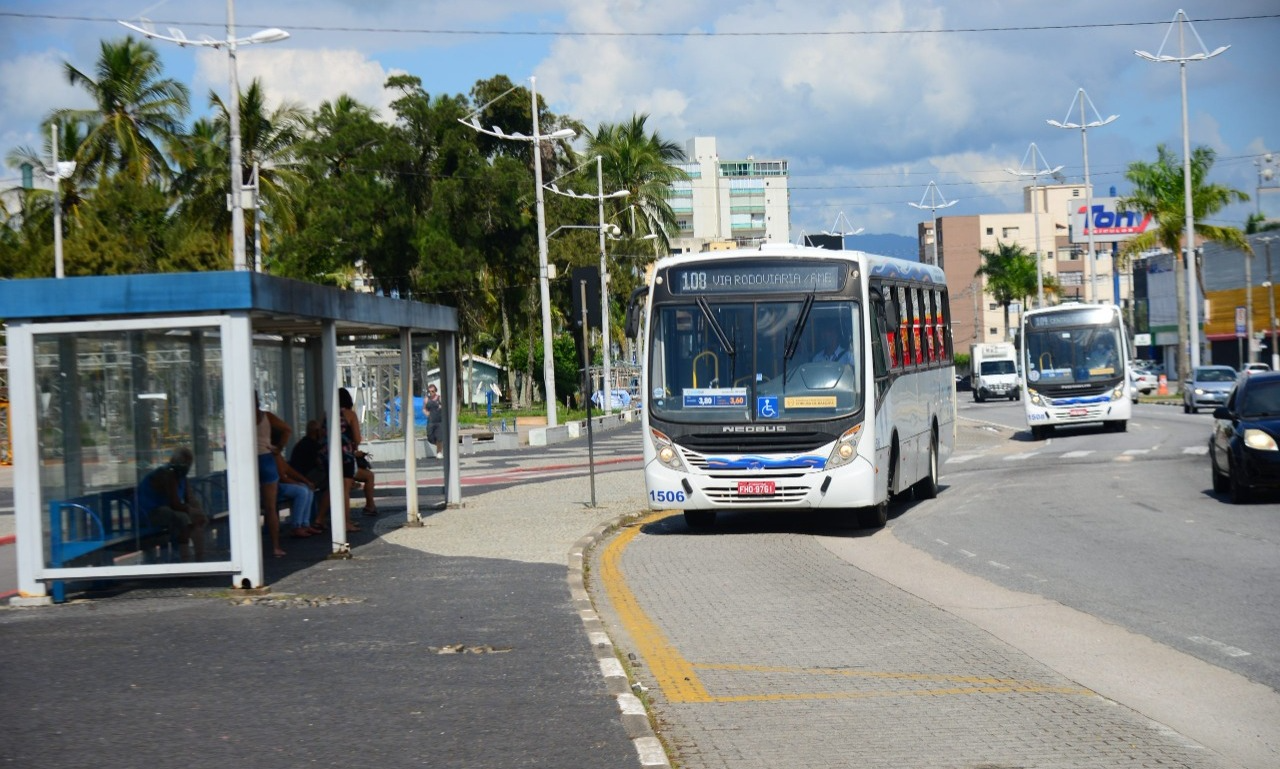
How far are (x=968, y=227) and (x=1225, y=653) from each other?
505 feet

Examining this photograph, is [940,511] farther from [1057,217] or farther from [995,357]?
[1057,217]

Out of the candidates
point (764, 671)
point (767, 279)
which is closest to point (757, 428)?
point (767, 279)

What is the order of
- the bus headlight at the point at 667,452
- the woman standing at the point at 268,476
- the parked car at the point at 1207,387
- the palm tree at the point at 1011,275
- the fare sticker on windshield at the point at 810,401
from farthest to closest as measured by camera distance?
the palm tree at the point at 1011,275
the parked car at the point at 1207,387
the bus headlight at the point at 667,452
the fare sticker on windshield at the point at 810,401
the woman standing at the point at 268,476

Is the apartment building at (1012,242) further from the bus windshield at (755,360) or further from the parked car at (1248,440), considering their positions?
the bus windshield at (755,360)

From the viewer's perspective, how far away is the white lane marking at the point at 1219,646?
9070mm

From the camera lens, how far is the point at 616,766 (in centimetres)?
638

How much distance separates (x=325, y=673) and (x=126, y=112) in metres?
49.1

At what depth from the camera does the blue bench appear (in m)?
12.2

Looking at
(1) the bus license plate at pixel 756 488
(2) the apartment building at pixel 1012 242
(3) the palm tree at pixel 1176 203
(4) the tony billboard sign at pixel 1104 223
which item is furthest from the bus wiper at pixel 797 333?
(2) the apartment building at pixel 1012 242

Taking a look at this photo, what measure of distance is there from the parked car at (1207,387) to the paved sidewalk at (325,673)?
4157 centimetres

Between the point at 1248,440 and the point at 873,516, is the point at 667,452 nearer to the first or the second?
the point at 873,516

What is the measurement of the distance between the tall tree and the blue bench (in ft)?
385

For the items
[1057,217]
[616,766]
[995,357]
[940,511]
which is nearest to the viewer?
[616,766]

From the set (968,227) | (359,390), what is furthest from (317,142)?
(968,227)
